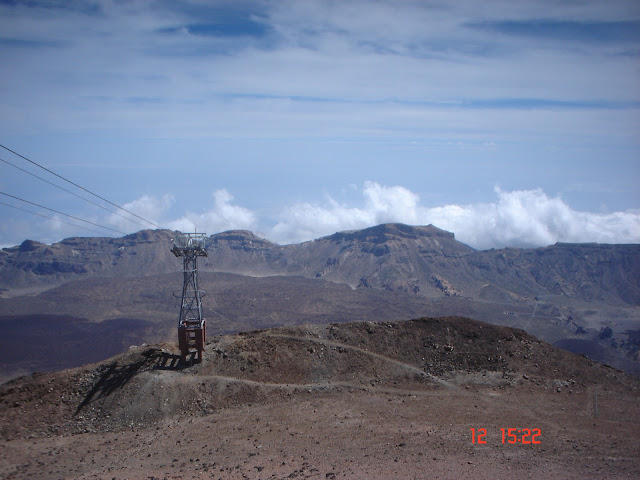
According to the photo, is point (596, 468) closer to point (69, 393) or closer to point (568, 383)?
point (568, 383)

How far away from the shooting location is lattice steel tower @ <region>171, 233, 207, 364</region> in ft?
135

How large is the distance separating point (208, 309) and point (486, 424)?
141904mm

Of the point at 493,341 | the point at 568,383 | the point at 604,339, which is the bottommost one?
the point at 604,339

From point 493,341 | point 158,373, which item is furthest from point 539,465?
point 158,373

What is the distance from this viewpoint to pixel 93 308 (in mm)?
168625

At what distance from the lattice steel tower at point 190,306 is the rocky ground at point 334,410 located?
A: 4.86ft

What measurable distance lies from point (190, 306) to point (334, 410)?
16336 mm
